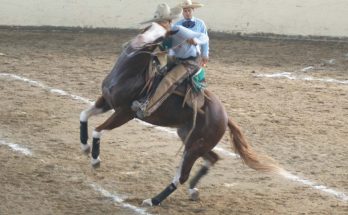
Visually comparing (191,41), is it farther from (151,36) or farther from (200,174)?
(200,174)

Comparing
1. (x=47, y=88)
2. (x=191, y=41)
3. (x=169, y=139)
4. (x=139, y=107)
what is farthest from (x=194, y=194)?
(x=47, y=88)

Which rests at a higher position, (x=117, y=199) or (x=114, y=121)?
(x=114, y=121)

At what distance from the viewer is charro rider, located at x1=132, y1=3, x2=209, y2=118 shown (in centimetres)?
668

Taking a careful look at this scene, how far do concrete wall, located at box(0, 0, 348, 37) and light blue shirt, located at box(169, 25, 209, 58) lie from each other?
9.38 metres

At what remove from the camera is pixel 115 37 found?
54.4 ft

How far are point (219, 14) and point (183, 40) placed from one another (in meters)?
10.0

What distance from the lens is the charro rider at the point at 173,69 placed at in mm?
6684

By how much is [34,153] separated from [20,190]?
1.31 m

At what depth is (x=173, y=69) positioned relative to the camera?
22.5 ft

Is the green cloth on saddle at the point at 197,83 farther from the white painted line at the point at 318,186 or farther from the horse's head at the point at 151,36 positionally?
the white painted line at the point at 318,186

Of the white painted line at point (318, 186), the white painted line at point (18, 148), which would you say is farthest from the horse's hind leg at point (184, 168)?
the white painted line at point (18, 148)

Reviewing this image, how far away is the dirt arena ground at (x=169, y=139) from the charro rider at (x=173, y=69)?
976 mm

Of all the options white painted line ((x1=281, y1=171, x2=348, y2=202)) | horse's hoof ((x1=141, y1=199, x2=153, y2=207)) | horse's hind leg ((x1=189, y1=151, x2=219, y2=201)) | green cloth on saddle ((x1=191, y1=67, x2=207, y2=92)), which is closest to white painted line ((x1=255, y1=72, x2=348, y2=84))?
white painted line ((x1=281, y1=171, x2=348, y2=202))

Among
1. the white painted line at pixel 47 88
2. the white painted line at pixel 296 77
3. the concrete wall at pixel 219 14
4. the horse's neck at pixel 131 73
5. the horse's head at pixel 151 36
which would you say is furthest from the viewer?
the concrete wall at pixel 219 14
